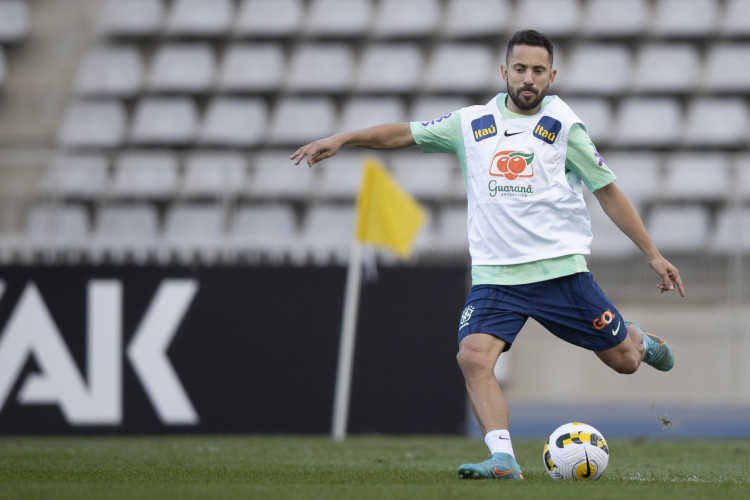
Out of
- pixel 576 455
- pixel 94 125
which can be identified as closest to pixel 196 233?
pixel 94 125

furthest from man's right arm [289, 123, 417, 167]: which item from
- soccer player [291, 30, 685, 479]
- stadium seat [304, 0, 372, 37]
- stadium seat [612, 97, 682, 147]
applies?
stadium seat [304, 0, 372, 37]

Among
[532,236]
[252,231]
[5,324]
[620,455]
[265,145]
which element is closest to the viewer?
[532,236]

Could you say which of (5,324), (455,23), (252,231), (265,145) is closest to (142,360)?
(5,324)

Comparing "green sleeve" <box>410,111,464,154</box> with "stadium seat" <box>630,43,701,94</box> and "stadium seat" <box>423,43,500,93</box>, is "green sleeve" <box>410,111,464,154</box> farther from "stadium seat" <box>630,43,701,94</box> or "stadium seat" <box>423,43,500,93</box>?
"stadium seat" <box>630,43,701,94</box>

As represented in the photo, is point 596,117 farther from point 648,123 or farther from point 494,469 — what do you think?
point 494,469

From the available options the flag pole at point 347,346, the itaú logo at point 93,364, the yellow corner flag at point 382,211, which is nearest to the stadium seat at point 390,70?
the yellow corner flag at point 382,211

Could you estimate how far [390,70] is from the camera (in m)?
17.7

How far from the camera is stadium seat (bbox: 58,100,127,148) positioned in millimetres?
17359

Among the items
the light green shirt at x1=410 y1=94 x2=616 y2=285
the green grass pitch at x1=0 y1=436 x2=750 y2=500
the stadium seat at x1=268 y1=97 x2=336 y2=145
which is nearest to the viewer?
the green grass pitch at x1=0 y1=436 x2=750 y2=500

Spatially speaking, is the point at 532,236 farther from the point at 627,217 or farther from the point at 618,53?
the point at 618,53

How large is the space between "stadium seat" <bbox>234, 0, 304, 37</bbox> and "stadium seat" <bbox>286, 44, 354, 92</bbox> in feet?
1.63

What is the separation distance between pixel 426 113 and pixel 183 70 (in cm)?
398

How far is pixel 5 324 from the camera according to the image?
948 cm

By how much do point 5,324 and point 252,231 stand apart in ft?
12.7
